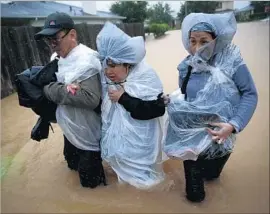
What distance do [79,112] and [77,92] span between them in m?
0.28

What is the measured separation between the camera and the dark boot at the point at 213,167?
2.84 m

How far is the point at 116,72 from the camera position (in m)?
2.78

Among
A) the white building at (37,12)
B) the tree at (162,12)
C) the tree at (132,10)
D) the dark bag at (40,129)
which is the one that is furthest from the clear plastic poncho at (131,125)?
the tree at (132,10)

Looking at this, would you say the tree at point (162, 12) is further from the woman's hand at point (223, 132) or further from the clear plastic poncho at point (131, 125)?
the woman's hand at point (223, 132)

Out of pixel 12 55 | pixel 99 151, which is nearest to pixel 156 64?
pixel 12 55

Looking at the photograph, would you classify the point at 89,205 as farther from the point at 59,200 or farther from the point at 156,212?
the point at 156,212

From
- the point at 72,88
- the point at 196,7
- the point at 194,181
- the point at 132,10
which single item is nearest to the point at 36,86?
the point at 72,88

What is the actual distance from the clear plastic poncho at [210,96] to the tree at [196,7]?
1.27 meters

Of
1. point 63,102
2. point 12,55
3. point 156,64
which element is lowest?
point 156,64

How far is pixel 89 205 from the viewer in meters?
2.93

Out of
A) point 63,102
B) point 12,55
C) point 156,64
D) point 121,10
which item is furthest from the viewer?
point 121,10

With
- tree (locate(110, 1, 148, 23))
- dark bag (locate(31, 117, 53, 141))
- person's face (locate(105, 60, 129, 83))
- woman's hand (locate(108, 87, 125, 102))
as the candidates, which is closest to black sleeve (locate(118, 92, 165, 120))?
woman's hand (locate(108, 87, 125, 102))

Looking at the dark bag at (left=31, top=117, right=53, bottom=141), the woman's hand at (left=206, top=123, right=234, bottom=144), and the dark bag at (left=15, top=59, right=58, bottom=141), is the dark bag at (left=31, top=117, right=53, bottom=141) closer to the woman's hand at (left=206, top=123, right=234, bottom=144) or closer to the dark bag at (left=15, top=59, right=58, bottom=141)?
the dark bag at (left=15, top=59, right=58, bottom=141)

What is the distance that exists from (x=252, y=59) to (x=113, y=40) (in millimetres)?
5882
